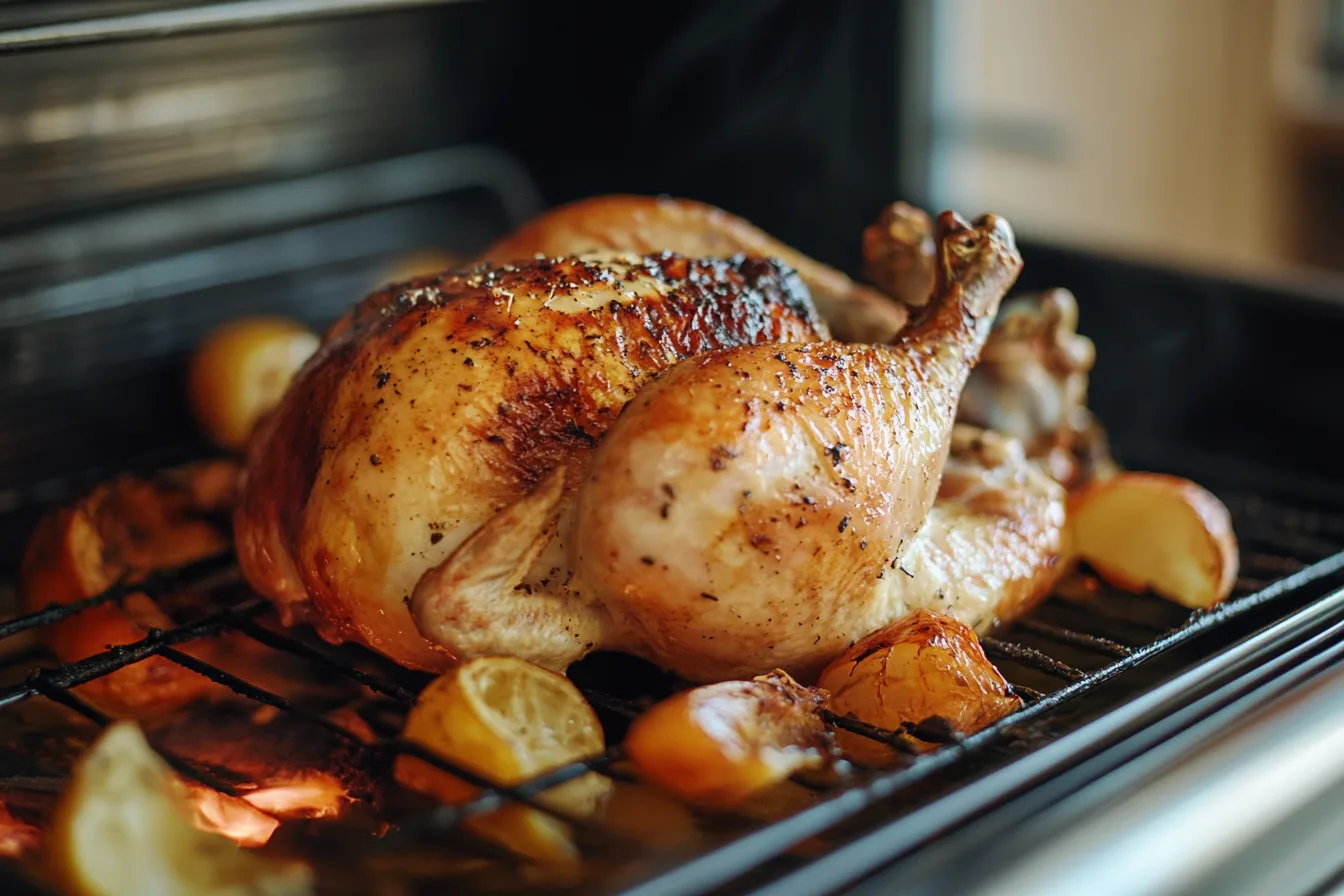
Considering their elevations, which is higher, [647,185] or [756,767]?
[647,185]

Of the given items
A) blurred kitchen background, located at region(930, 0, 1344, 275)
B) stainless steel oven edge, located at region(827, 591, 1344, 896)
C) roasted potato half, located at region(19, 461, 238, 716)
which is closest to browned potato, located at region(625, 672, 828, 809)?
stainless steel oven edge, located at region(827, 591, 1344, 896)

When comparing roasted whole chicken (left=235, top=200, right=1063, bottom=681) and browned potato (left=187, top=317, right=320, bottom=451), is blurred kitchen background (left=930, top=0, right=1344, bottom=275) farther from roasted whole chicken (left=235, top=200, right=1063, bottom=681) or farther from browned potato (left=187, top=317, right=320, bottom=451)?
roasted whole chicken (left=235, top=200, right=1063, bottom=681)

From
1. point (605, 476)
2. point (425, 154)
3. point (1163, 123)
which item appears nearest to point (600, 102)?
point (425, 154)

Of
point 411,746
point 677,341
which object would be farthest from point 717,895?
point 677,341

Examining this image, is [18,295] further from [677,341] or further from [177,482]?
[677,341]

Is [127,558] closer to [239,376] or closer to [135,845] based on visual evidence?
[239,376]

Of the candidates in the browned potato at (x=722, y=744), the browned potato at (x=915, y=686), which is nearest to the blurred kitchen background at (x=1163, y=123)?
the browned potato at (x=915, y=686)

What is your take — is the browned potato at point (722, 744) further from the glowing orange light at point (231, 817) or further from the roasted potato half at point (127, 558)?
the roasted potato half at point (127, 558)
